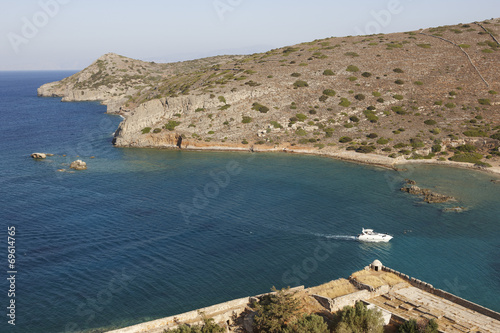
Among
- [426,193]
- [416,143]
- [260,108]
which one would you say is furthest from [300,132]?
[426,193]

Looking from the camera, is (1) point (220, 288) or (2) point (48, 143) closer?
(1) point (220, 288)

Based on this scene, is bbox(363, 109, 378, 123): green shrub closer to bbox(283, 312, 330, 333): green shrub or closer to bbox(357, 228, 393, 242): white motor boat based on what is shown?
bbox(357, 228, 393, 242): white motor boat

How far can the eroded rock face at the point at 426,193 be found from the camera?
243 ft

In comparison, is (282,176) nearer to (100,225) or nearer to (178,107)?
(100,225)

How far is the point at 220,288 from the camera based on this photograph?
152 ft

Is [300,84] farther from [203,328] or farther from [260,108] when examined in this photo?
[203,328]

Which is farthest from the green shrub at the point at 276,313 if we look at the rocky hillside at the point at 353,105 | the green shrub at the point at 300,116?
the green shrub at the point at 300,116

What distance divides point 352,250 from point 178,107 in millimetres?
90129

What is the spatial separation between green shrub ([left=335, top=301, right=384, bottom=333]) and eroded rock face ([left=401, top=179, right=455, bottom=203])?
4616 centimetres

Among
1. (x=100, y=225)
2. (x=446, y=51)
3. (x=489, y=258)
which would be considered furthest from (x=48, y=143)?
(x=446, y=51)

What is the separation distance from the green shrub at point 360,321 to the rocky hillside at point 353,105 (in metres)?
75.0

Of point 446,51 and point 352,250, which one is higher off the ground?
point 446,51

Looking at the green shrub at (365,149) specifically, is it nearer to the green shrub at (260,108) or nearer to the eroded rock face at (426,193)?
the eroded rock face at (426,193)

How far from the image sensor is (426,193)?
7731 centimetres
